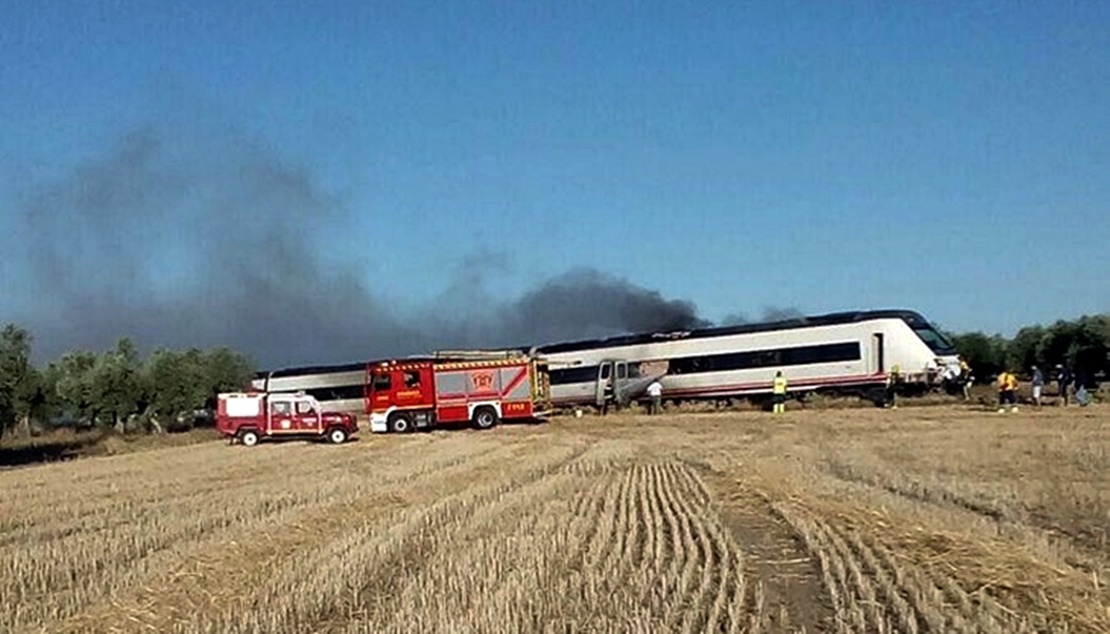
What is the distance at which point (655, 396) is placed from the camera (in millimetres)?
57000

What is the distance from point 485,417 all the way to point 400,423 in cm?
332

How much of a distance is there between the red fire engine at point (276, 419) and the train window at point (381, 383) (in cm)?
383

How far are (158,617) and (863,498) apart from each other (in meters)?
11.6

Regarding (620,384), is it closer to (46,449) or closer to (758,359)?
(758,359)

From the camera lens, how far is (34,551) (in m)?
16.3

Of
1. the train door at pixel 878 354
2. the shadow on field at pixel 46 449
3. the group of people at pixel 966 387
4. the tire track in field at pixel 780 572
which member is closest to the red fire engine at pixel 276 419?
the shadow on field at pixel 46 449

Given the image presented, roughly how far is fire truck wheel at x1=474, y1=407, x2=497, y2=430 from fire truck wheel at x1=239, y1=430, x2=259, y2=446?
8.53 m

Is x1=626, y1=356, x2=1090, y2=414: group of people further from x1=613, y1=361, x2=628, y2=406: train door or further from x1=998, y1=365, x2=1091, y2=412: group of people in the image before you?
x1=613, y1=361, x2=628, y2=406: train door

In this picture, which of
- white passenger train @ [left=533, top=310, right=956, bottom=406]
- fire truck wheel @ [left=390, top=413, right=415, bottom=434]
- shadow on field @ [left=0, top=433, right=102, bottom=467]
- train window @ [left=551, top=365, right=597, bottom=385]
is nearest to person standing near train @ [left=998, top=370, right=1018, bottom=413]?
white passenger train @ [left=533, top=310, right=956, bottom=406]

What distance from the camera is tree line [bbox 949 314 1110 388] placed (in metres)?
92.5

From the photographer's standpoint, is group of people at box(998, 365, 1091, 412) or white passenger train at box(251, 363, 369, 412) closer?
group of people at box(998, 365, 1091, 412)

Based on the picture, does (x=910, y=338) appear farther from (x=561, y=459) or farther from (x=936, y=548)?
(x=936, y=548)

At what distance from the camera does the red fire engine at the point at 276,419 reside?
48.2m

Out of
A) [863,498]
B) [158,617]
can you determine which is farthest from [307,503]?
[158,617]
